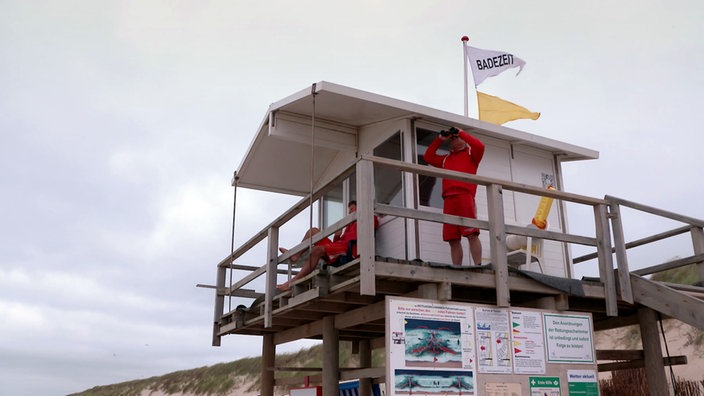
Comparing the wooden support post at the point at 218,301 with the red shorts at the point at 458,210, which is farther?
the wooden support post at the point at 218,301

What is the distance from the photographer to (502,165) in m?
9.32

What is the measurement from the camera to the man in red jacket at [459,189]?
7395 mm

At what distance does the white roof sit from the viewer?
325 inches

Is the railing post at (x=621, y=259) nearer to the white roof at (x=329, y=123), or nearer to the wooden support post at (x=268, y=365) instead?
the white roof at (x=329, y=123)

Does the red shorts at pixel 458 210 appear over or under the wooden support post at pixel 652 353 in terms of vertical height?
over

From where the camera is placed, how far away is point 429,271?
251 inches

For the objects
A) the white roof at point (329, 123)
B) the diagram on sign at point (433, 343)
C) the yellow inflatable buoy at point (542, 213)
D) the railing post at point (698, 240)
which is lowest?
the diagram on sign at point (433, 343)

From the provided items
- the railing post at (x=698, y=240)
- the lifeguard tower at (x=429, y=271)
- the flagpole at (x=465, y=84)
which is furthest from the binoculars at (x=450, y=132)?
the railing post at (x=698, y=240)

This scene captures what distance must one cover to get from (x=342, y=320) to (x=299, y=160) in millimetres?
3329

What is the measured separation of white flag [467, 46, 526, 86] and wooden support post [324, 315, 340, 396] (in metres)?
5.29

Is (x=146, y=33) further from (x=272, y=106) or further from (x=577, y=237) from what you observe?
(x=577, y=237)

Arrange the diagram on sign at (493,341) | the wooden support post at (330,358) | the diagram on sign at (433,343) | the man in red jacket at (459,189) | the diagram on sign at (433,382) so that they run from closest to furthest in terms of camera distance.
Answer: the diagram on sign at (433,382), the diagram on sign at (433,343), the diagram on sign at (493,341), the man in red jacket at (459,189), the wooden support post at (330,358)

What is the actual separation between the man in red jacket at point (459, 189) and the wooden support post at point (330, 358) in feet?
6.20

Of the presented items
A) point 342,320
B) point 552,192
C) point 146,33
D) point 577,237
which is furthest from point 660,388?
point 146,33
